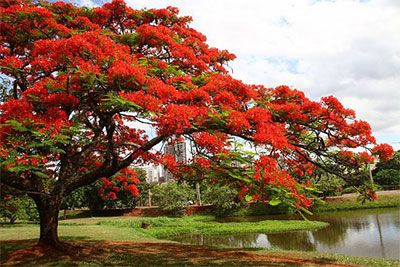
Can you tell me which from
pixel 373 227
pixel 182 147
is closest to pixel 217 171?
pixel 182 147

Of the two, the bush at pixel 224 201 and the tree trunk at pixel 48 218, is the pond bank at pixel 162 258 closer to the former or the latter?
the tree trunk at pixel 48 218

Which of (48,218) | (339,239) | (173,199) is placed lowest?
(339,239)

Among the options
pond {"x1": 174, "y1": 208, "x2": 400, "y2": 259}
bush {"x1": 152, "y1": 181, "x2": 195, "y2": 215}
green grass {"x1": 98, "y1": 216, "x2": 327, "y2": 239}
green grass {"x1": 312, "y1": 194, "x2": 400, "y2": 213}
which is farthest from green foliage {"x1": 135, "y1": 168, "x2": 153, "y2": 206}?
green grass {"x1": 312, "y1": 194, "x2": 400, "y2": 213}

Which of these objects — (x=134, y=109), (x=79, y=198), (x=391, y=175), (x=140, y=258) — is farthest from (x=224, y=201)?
(x=134, y=109)

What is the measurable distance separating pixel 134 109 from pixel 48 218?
205 inches

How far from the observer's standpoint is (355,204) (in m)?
35.7

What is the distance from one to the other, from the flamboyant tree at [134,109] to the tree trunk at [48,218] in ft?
0.13

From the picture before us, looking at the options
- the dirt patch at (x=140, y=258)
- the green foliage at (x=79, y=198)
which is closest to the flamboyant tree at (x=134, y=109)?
the dirt patch at (x=140, y=258)

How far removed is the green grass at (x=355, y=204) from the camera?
112 feet

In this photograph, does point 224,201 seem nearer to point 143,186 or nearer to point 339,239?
point 143,186

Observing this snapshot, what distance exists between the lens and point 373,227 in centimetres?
2164

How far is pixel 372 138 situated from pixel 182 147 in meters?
5.55

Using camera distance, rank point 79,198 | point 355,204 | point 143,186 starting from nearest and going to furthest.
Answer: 1. point 355,204
2. point 79,198
3. point 143,186

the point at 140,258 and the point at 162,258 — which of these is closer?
the point at 140,258
